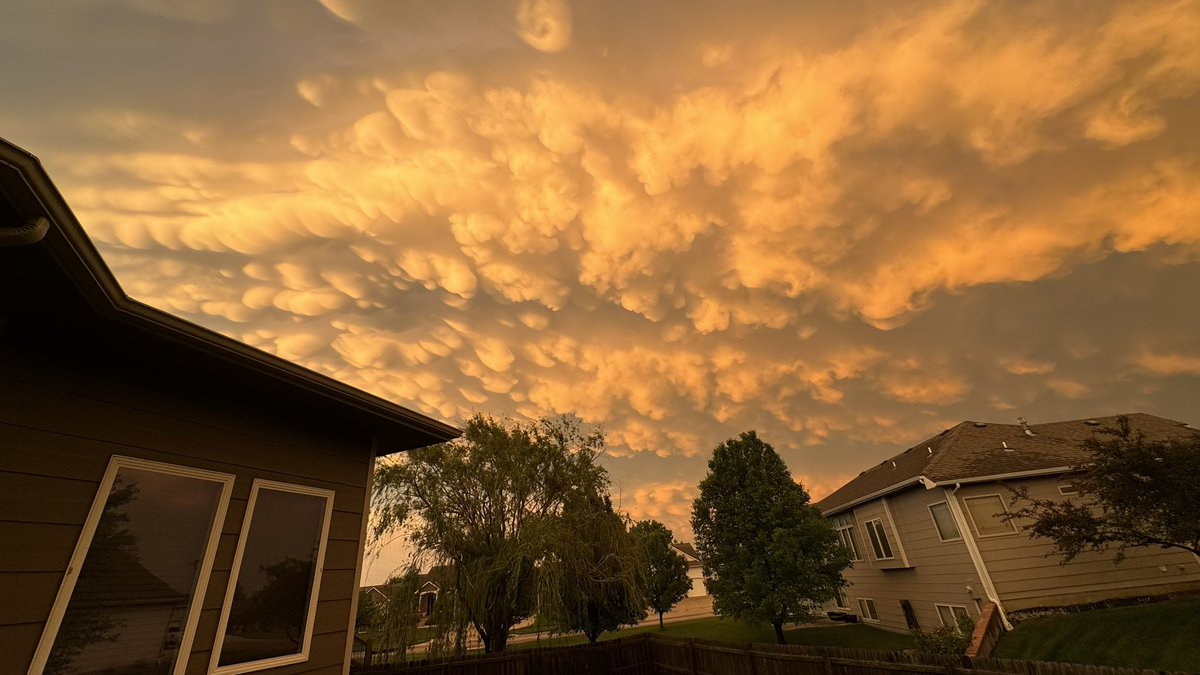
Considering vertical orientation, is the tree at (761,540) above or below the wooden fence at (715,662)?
above

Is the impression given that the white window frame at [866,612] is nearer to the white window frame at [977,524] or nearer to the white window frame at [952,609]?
the white window frame at [952,609]

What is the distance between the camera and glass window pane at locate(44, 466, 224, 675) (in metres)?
2.92

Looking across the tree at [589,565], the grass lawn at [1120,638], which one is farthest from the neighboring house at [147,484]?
the grass lawn at [1120,638]

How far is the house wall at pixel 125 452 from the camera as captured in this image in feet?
9.02

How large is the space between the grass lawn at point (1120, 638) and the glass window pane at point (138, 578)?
49.7ft

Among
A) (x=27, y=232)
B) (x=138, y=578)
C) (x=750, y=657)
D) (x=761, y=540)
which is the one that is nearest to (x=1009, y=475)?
(x=761, y=540)

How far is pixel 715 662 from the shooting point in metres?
10.6

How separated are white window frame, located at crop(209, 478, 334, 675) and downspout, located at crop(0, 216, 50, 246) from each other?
2.79 m

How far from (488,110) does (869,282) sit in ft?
37.9

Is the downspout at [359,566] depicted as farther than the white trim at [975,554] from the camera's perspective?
No

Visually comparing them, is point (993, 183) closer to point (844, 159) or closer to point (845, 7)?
point (844, 159)

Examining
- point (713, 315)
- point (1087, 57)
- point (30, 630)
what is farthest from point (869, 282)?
point (30, 630)

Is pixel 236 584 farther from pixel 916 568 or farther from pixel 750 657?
pixel 916 568

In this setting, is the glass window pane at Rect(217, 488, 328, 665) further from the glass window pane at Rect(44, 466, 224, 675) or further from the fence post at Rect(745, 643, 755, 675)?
the fence post at Rect(745, 643, 755, 675)
